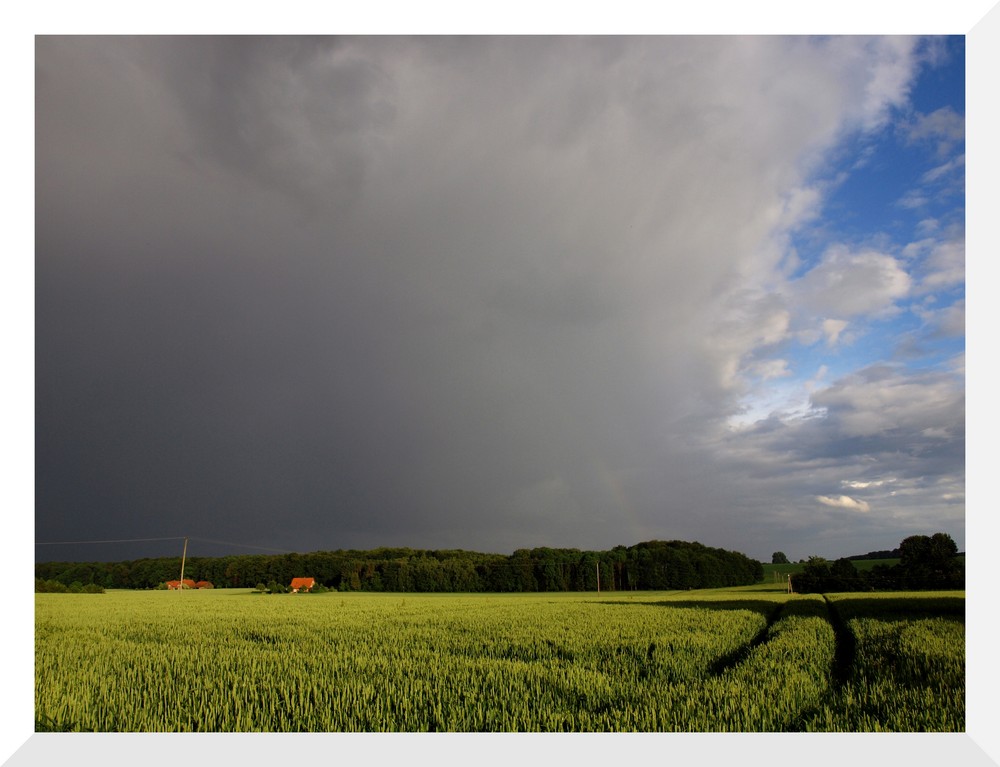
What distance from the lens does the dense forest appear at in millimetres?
26641

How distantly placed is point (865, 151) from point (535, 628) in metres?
8.93

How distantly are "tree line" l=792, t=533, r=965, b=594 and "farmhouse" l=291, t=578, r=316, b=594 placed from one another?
2522 centimetres

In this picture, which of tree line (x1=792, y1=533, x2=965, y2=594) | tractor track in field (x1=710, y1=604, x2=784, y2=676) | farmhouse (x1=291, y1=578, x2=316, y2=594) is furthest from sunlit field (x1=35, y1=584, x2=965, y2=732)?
farmhouse (x1=291, y1=578, x2=316, y2=594)

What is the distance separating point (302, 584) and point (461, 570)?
972 centimetres

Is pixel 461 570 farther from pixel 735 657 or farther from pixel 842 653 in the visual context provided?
pixel 735 657

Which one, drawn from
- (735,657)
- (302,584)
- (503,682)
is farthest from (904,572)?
(302,584)

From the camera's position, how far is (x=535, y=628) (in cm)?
1080

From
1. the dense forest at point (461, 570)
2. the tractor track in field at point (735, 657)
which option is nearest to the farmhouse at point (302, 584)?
the dense forest at point (461, 570)

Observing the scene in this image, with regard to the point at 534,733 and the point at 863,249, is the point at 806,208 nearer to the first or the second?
the point at 863,249

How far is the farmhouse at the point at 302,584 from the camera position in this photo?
29.4 m

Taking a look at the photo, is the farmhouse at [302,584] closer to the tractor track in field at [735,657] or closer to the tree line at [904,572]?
the tractor track in field at [735,657]

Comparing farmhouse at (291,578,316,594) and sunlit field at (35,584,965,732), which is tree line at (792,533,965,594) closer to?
sunlit field at (35,584,965,732)

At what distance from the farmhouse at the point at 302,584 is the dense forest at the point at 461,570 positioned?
0.25m
